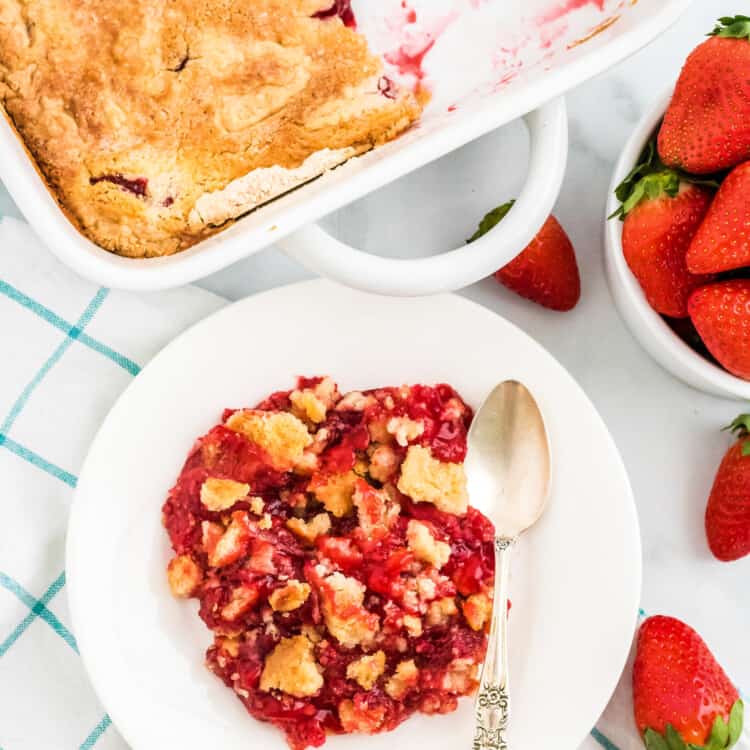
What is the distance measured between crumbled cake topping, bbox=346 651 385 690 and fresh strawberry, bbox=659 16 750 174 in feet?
2.03

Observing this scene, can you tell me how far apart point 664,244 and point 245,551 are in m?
0.56

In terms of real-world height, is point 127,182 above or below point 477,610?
above

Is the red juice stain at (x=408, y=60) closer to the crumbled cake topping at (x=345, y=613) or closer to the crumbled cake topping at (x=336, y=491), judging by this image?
the crumbled cake topping at (x=336, y=491)

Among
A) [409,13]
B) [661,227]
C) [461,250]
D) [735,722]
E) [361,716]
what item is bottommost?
[735,722]

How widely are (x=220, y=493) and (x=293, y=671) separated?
21 centimetres

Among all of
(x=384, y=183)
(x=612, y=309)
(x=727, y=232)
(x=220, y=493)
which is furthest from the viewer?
(x=612, y=309)

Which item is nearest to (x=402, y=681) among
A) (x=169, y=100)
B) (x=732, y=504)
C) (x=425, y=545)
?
(x=425, y=545)

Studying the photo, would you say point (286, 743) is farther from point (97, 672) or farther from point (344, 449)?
point (344, 449)

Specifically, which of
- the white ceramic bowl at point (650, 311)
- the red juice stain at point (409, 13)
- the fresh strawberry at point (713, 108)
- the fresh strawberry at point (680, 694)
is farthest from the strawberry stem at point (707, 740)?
the red juice stain at point (409, 13)

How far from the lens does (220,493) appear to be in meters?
1.13

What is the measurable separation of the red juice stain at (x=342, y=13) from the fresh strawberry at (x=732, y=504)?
24.4 inches

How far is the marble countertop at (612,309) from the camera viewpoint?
48.4 inches

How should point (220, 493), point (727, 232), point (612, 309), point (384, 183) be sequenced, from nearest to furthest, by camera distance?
point (384, 183) → point (727, 232) → point (220, 493) → point (612, 309)

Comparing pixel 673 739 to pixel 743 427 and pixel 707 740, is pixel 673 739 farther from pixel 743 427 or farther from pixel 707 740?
pixel 743 427
